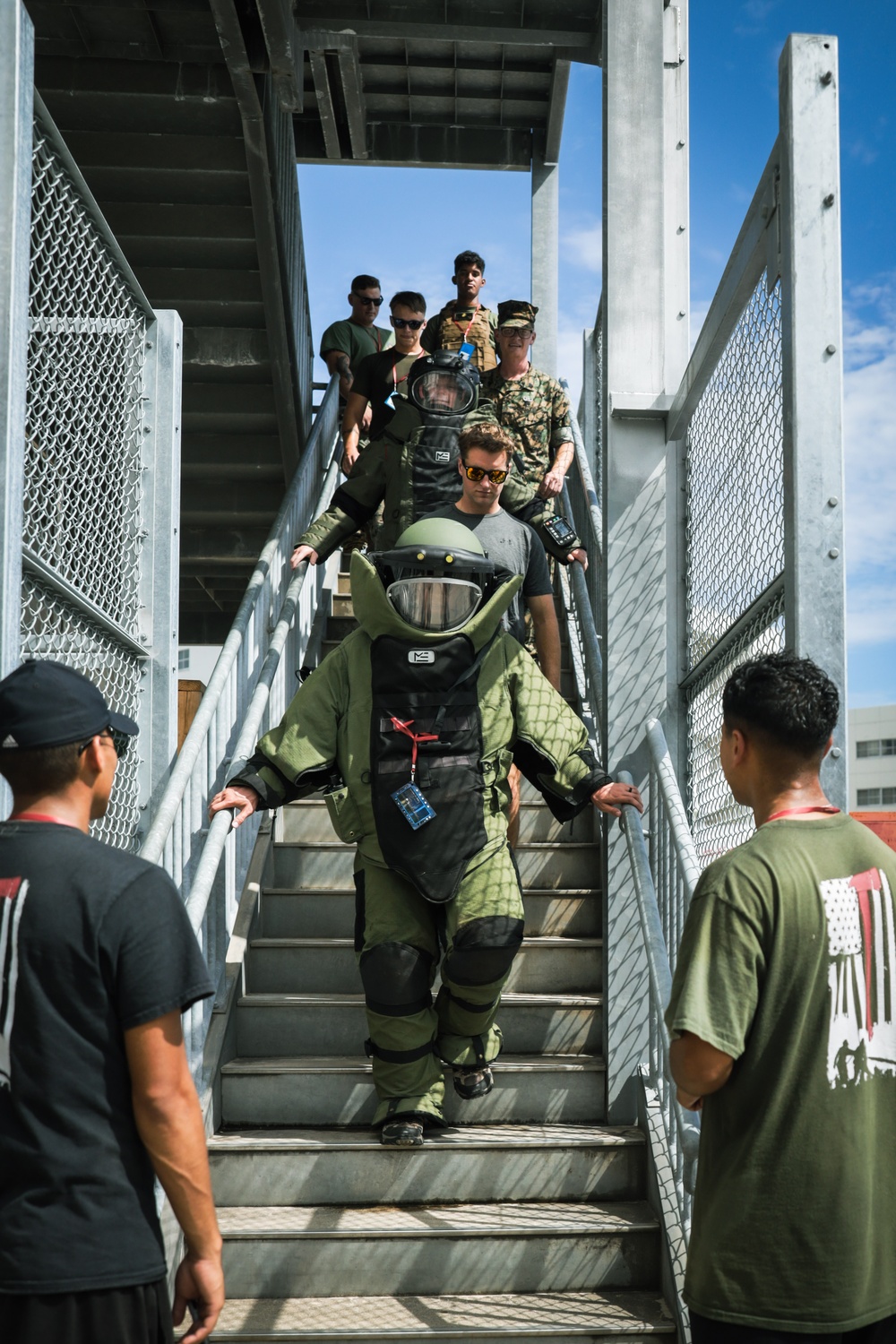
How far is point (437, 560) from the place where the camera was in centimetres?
402

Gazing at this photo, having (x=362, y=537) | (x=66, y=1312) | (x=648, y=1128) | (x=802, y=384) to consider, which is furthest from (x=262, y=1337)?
(x=362, y=537)

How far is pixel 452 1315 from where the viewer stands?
3629mm

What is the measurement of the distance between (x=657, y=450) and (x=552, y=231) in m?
6.66

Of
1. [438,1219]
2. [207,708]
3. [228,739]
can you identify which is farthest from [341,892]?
[438,1219]

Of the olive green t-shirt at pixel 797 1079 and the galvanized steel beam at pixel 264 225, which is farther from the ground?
the galvanized steel beam at pixel 264 225

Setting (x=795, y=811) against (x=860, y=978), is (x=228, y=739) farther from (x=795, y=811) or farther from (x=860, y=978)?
(x=860, y=978)

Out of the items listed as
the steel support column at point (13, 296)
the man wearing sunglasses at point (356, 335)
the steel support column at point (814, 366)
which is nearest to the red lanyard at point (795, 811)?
the steel support column at point (814, 366)

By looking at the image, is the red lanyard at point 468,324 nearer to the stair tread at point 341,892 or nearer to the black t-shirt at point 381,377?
the black t-shirt at point 381,377

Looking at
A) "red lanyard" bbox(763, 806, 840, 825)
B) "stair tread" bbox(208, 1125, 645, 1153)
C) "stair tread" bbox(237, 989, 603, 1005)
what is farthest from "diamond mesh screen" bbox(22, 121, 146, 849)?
"red lanyard" bbox(763, 806, 840, 825)

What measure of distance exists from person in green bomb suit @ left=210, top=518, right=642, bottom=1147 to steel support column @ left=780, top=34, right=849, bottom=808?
1378 millimetres

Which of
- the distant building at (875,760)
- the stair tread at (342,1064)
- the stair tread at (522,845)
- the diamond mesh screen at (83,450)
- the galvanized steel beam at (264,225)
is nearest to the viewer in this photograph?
the diamond mesh screen at (83,450)

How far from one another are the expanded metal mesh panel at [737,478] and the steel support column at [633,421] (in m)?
0.14

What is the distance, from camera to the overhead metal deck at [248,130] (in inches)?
286

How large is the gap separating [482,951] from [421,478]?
93.8 inches
